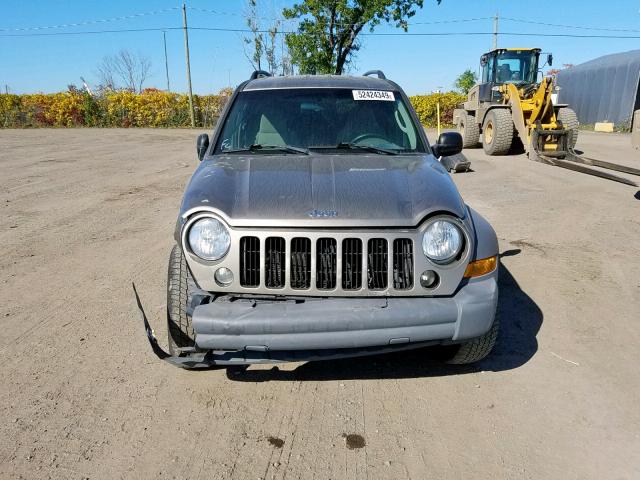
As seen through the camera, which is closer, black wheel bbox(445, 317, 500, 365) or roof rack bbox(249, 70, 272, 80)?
black wheel bbox(445, 317, 500, 365)

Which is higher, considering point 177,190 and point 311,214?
point 311,214

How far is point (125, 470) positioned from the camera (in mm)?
2480

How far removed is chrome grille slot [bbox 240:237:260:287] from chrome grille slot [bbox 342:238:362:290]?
0.46m

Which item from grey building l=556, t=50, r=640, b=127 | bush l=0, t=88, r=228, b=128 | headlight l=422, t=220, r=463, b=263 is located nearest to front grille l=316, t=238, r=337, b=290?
headlight l=422, t=220, r=463, b=263

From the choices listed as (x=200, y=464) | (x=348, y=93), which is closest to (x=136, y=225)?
(x=348, y=93)

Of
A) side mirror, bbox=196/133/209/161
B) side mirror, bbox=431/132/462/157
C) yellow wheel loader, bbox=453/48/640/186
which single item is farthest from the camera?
yellow wheel loader, bbox=453/48/640/186

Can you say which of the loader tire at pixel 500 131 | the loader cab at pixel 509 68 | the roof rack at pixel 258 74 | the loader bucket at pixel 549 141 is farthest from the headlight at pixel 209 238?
the loader cab at pixel 509 68

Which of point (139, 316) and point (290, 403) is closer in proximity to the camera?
point (290, 403)

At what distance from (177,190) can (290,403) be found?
7473mm

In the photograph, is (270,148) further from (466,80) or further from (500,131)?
(466,80)

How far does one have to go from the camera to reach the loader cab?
15219mm

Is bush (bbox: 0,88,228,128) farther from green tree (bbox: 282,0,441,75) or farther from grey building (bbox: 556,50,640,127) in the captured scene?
grey building (bbox: 556,50,640,127)

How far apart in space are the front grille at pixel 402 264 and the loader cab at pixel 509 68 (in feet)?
45.7

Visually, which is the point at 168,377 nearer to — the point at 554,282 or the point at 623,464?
the point at 623,464
